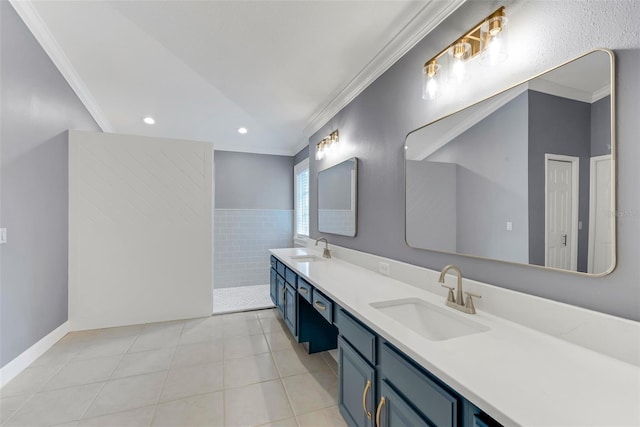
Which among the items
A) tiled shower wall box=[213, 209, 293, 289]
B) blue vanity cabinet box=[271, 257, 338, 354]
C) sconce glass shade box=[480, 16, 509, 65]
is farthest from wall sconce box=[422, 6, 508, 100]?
tiled shower wall box=[213, 209, 293, 289]

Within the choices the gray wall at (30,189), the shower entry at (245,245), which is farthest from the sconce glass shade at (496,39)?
the shower entry at (245,245)

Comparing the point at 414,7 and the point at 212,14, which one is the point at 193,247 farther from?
the point at 414,7

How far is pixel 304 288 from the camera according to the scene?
7.11 ft

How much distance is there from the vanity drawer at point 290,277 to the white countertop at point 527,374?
125 cm

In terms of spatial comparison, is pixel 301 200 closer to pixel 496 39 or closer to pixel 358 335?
pixel 358 335

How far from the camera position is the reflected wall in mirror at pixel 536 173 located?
3.23ft

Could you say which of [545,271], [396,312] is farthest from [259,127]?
[545,271]

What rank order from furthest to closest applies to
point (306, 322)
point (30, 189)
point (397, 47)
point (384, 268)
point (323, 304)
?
point (306, 322) < point (30, 189) < point (384, 268) < point (397, 47) < point (323, 304)

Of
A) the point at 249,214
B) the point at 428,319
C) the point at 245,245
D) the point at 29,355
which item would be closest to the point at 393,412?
the point at 428,319

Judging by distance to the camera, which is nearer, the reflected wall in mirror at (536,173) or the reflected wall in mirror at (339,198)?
the reflected wall in mirror at (536,173)

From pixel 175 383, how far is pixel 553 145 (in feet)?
9.02

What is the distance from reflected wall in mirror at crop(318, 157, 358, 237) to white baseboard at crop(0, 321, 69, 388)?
2.85 m

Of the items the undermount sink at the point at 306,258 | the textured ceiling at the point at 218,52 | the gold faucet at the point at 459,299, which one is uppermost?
the textured ceiling at the point at 218,52

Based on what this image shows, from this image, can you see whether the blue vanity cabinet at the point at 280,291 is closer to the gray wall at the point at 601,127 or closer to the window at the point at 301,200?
the window at the point at 301,200
